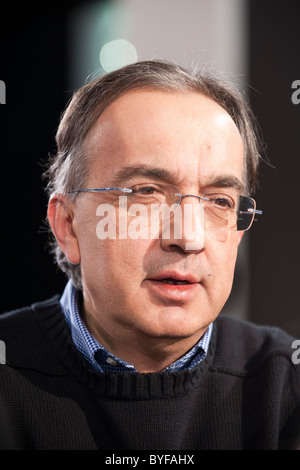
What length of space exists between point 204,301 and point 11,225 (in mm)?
1169

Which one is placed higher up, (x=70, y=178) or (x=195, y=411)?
(x=70, y=178)

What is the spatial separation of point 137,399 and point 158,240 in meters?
0.46

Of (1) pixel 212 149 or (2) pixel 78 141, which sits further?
(2) pixel 78 141

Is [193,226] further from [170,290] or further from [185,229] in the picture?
[170,290]

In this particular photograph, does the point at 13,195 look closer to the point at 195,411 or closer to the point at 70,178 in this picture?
the point at 70,178

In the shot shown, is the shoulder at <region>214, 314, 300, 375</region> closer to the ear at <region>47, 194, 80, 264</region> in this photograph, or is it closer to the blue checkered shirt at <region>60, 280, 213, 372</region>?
the blue checkered shirt at <region>60, 280, 213, 372</region>

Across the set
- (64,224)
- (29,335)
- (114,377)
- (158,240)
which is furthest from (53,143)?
(114,377)

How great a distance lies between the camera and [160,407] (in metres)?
1.48

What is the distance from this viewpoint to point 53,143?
87.0 inches

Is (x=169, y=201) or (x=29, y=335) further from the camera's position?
(x=29, y=335)

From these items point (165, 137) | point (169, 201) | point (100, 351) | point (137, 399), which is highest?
point (165, 137)

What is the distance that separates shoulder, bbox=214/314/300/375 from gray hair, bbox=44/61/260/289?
0.50m

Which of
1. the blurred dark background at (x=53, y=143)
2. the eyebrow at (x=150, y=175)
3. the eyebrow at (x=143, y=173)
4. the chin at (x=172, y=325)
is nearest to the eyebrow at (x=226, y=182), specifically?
the eyebrow at (x=150, y=175)

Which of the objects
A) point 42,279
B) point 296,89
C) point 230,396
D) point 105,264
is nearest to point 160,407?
point 230,396
